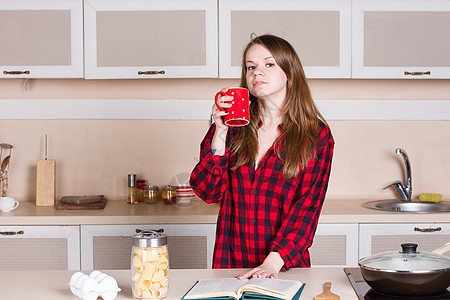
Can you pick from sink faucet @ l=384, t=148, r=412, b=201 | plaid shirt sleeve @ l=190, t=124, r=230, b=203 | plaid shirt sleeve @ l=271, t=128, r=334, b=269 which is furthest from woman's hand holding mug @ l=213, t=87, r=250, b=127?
sink faucet @ l=384, t=148, r=412, b=201

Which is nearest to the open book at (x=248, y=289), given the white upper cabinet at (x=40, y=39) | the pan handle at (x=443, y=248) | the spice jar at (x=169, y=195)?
the pan handle at (x=443, y=248)

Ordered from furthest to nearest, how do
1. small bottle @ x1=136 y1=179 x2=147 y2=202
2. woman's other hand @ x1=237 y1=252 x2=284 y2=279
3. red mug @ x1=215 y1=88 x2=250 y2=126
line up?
small bottle @ x1=136 y1=179 x2=147 y2=202 → red mug @ x1=215 y1=88 x2=250 y2=126 → woman's other hand @ x1=237 y1=252 x2=284 y2=279

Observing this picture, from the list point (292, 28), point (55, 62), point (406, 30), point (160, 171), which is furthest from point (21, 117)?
point (406, 30)

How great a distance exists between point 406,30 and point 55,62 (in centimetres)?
193

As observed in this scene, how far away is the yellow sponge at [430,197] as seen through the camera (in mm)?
3496

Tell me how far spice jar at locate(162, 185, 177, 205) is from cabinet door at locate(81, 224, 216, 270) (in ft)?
1.16

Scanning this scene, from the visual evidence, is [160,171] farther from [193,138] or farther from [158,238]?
[158,238]

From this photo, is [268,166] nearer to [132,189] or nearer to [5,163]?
[132,189]

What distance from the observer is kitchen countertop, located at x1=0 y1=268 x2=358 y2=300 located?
1.61 m

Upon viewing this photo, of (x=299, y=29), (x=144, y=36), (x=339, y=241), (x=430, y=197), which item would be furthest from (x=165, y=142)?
(x=430, y=197)

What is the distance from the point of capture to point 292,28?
3305 millimetres

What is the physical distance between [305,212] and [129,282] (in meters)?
0.63

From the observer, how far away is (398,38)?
3332 millimetres

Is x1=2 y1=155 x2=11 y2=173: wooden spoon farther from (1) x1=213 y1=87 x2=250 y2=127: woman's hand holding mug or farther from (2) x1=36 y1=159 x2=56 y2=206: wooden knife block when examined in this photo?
(1) x1=213 y1=87 x2=250 y2=127: woman's hand holding mug
